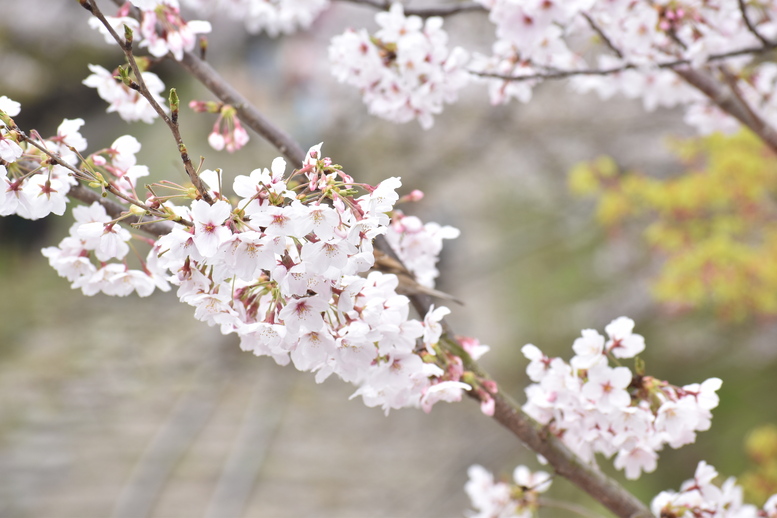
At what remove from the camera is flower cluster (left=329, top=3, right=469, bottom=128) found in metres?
1.48

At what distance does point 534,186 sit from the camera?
7.56m

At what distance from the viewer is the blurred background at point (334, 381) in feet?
15.3

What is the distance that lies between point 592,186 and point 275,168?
9.44 ft

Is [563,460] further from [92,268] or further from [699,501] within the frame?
[92,268]

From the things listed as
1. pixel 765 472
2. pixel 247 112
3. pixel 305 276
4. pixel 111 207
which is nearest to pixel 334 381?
pixel 765 472

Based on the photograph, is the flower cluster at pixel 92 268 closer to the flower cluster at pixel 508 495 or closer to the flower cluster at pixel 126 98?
the flower cluster at pixel 126 98

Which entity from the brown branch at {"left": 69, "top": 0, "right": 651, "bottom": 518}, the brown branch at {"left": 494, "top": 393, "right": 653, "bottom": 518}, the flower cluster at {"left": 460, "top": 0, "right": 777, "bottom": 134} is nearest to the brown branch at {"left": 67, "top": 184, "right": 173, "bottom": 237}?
the brown branch at {"left": 69, "top": 0, "right": 651, "bottom": 518}

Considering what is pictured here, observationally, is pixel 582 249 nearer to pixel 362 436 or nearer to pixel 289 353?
pixel 362 436

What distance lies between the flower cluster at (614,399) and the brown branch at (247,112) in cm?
58

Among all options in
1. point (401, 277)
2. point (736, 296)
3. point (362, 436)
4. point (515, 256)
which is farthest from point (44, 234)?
point (401, 277)

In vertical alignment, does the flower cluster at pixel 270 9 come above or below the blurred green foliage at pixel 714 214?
below

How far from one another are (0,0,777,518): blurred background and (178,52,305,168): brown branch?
3640mm

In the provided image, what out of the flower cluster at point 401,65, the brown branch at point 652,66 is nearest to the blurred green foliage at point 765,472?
the brown branch at point 652,66

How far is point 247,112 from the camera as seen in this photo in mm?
1288
